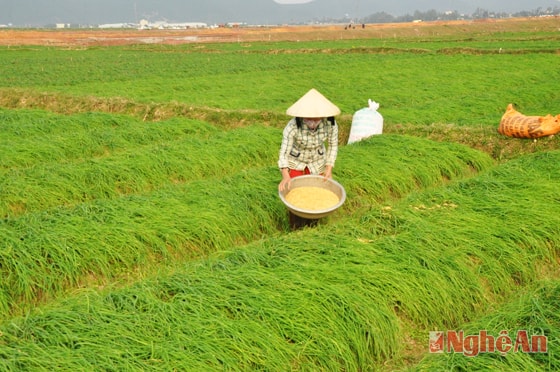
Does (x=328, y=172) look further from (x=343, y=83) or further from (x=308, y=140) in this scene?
(x=343, y=83)

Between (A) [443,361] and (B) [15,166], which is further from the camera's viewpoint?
(B) [15,166]

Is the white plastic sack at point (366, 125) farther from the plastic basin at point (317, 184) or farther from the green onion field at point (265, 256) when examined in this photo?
the plastic basin at point (317, 184)

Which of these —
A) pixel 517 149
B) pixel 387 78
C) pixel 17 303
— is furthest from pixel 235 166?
pixel 387 78

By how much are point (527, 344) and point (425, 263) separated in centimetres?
101

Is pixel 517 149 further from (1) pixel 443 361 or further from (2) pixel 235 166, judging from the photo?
(1) pixel 443 361

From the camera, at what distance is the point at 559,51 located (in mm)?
20734

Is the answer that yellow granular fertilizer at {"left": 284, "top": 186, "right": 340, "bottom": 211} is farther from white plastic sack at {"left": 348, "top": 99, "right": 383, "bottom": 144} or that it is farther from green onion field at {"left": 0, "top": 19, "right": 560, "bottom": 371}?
white plastic sack at {"left": 348, "top": 99, "right": 383, "bottom": 144}

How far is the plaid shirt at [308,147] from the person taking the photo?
424cm

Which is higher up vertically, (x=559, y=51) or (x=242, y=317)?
(x=559, y=51)

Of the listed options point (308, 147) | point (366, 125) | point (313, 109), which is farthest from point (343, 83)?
point (313, 109)

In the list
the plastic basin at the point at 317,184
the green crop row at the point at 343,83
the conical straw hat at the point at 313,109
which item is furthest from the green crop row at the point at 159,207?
the green crop row at the point at 343,83
